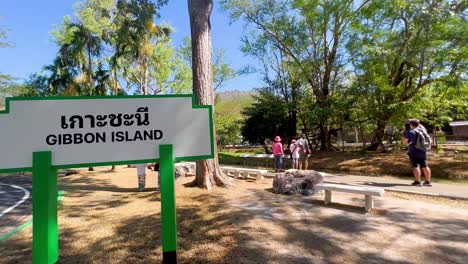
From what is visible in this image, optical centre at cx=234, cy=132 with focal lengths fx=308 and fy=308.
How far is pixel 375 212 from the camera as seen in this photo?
5652 mm

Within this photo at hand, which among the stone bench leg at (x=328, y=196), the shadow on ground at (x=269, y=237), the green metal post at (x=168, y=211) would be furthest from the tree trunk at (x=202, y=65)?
the green metal post at (x=168, y=211)

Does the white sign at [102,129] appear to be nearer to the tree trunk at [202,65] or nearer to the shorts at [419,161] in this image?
the tree trunk at [202,65]

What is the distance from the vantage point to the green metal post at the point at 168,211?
3314 mm

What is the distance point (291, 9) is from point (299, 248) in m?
19.1

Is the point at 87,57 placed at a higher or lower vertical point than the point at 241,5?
lower

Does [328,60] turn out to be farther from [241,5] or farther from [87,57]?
[87,57]

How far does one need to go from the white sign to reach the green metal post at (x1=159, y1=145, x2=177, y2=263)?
0.17m

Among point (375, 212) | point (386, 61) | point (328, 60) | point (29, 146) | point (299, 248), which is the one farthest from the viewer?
point (328, 60)

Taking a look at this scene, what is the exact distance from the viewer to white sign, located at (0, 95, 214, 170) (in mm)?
2996

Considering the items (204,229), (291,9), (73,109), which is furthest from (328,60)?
(73,109)

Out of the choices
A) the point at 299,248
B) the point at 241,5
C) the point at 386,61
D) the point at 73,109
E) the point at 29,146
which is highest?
the point at 241,5

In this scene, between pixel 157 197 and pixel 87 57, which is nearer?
pixel 157 197

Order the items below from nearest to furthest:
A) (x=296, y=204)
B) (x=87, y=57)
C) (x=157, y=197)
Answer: (x=296, y=204) < (x=157, y=197) < (x=87, y=57)

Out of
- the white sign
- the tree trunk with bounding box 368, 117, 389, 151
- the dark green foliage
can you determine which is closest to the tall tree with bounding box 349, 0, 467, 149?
the tree trunk with bounding box 368, 117, 389, 151
